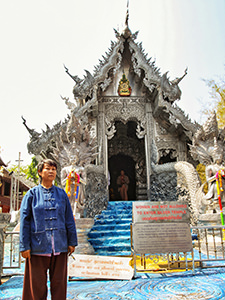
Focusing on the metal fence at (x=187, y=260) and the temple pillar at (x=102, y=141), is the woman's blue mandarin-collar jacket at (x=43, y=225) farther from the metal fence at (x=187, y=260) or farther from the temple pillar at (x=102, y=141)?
the temple pillar at (x=102, y=141)

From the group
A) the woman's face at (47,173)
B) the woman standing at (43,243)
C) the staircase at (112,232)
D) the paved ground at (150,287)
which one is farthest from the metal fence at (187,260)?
the woman's face at (47,173)

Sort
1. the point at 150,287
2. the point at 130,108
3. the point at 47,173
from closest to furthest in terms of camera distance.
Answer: the point at 47,173, the point at 150,287, the point at 130,108

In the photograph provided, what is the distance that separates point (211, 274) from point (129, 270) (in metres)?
1.18

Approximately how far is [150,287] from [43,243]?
1.69 m

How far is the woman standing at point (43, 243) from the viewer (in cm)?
207

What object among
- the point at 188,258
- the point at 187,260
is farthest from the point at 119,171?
the point at 187,260

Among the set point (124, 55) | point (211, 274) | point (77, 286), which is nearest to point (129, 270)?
point (77, 286)

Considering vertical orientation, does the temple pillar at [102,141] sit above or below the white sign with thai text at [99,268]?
above

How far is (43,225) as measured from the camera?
213 cm

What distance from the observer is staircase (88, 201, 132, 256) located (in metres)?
5.29

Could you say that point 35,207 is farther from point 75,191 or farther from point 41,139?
point 41,139

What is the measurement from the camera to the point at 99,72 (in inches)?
335

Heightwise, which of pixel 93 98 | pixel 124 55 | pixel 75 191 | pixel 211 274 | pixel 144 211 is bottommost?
pixel 211 274

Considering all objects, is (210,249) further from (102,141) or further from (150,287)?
(102,141)
